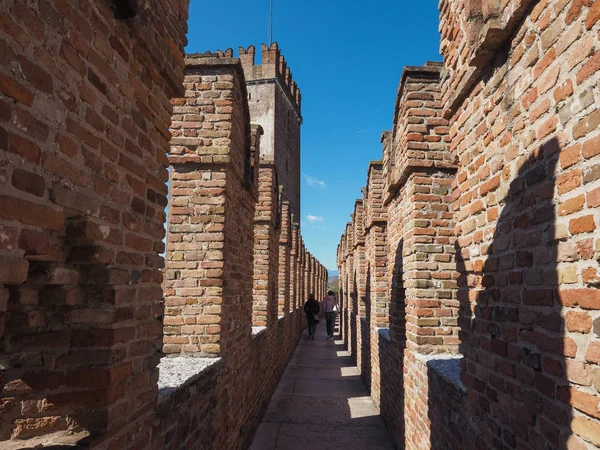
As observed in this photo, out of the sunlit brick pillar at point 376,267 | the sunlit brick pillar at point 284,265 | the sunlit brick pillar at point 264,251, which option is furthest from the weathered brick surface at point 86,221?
the sunlit brick pillar at point 284,265

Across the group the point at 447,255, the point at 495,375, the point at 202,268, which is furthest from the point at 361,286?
the point at 495,375

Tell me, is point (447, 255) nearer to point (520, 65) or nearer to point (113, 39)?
point (520, 65)

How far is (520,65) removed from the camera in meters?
1.98

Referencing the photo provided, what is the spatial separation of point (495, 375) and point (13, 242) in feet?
7.56

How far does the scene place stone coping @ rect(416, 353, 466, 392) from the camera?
9.76 ft

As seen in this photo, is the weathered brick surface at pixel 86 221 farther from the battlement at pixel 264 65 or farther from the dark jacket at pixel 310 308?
the battlement at pixel 264 65

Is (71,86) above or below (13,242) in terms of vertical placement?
above

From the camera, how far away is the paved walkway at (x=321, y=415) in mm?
5281

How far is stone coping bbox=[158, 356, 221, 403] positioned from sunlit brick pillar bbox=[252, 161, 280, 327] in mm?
3500

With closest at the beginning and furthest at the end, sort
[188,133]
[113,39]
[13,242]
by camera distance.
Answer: [13,242] < [113,39] < [188,133]

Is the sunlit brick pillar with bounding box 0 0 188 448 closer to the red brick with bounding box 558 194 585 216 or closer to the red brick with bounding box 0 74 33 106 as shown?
the red brick with bounding box 0 74 33 106

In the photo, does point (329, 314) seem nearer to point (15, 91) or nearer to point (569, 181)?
point (569, 181)

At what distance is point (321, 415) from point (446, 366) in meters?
3.41

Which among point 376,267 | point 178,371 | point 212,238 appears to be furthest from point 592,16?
point 376,267
